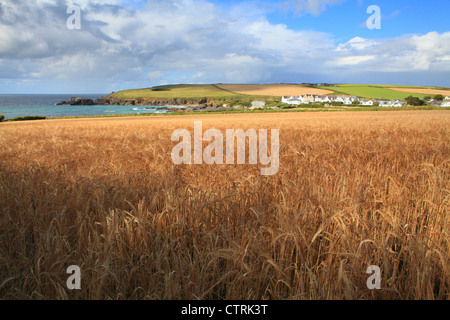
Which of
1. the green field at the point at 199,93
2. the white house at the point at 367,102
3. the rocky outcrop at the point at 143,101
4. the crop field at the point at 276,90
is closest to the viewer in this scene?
the white house at the point at 367,102

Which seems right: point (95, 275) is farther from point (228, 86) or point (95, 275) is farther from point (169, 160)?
point (228, 86)

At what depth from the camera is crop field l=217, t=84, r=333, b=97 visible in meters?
97.9

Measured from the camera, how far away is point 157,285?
158 centimetres

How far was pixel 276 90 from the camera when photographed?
108375 millimetres

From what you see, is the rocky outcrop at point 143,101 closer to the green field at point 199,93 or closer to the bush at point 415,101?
the green field at point 199,93

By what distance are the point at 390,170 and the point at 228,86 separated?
139907mm

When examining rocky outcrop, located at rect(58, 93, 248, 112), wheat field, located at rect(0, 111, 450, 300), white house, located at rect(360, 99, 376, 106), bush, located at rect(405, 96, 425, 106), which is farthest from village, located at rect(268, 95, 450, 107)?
wheat field, located at rect(0, 111, 450, 300)

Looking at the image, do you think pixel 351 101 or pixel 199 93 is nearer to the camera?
pixel 351 101

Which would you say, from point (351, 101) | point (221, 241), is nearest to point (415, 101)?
point (351, 101)

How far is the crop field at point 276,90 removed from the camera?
321 feet

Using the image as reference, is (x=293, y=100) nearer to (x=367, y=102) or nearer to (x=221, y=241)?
(x=367, y=102)

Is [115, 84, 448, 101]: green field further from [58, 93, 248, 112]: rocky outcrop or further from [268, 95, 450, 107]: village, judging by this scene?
[268, 95, 450, 107]: village

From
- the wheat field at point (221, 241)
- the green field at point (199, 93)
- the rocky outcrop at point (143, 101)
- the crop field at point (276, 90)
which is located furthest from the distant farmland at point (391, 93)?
the wheat field at point (221, 241)
